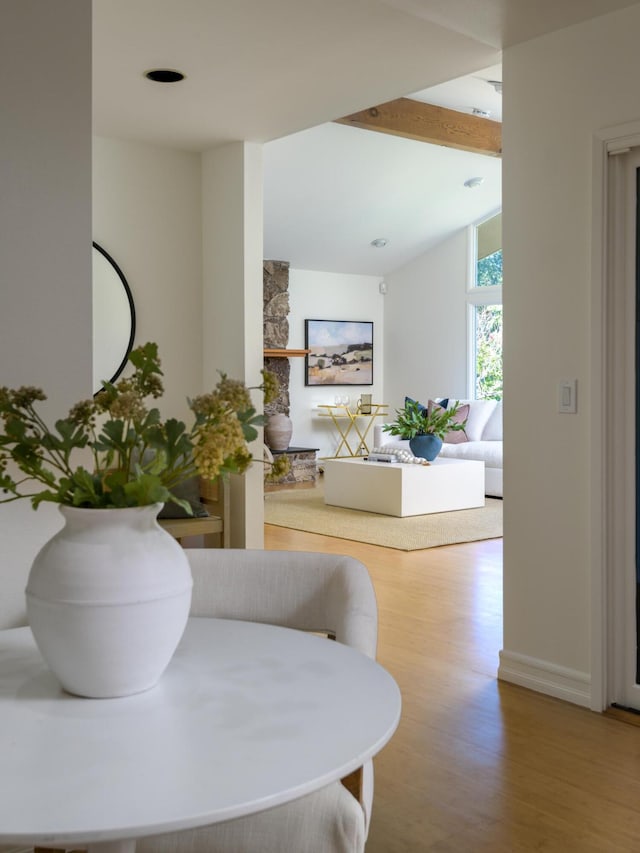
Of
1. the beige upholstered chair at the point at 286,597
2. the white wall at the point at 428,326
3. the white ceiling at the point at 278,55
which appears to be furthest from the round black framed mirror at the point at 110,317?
the white wall at the point at 428,326

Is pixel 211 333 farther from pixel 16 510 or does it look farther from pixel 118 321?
pixel 16 510

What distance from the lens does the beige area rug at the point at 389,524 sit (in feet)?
21.1

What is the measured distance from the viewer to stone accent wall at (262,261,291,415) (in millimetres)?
10250

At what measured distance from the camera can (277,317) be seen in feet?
33.9

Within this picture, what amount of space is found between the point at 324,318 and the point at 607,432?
812cm

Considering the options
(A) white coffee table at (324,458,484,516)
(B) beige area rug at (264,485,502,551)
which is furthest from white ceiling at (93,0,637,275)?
(A) white coffee table at (324,458,484,516)

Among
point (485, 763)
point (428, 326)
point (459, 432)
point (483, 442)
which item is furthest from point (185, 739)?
point (428, 326)

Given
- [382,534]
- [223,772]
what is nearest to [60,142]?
[223,772]

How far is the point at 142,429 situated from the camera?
135cm

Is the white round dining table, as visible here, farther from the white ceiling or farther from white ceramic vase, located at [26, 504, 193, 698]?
the white ceiling

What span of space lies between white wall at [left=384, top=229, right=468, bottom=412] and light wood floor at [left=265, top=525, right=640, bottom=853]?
7.17 m

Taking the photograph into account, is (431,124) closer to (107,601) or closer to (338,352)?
(338,352)

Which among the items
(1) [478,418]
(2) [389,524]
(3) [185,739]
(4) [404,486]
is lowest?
(2) [389,524]

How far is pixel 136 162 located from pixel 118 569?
3.96m
